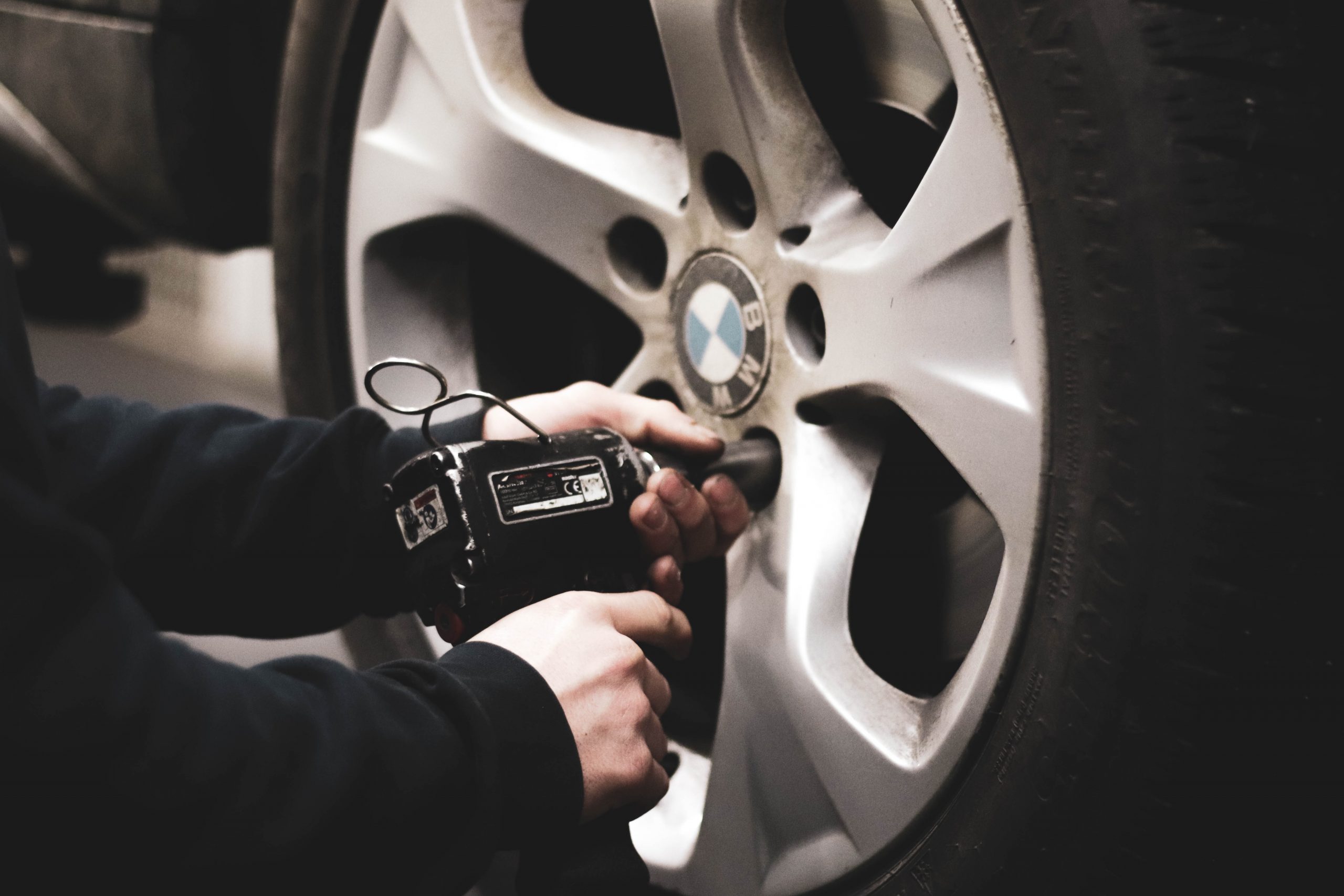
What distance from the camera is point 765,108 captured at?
0.85 meters

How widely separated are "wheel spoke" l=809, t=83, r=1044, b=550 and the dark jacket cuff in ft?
0.90

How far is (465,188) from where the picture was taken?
3.64ft

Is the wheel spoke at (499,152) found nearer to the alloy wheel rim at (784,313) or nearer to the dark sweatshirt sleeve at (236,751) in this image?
the alloy wheel rim at (784,313)

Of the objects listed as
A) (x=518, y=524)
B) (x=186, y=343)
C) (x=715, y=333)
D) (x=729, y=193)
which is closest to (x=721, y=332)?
(x=715, y=333)

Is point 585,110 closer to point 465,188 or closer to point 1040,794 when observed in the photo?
point 465,188

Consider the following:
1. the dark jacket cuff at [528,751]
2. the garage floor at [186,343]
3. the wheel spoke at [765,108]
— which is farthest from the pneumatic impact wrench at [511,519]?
the garage floor at [186,343]

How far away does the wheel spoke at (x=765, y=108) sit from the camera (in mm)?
850

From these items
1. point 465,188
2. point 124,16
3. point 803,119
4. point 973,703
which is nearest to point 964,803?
point 973,703

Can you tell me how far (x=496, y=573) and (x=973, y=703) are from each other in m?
0.30

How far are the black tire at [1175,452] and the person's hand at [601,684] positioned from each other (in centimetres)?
21

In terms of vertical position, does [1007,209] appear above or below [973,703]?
above

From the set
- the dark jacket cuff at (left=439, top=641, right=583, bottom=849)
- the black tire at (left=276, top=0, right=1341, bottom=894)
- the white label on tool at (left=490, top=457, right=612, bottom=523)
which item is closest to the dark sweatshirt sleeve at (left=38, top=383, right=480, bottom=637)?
the white label on tool at (left=490, top=457, right=612, bottom=523)

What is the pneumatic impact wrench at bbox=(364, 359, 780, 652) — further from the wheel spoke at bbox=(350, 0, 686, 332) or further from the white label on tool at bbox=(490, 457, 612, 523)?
the wheel spoke at bbox=(350, 0, 686, 332)

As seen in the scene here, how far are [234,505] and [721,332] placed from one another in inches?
16.1
